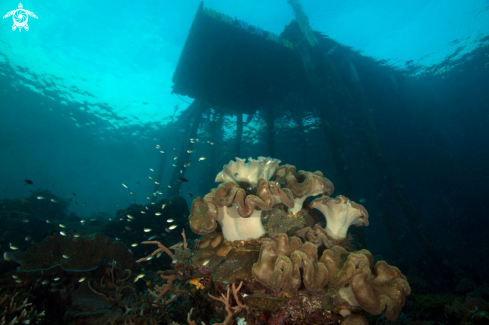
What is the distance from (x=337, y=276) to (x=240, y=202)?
1323 mm

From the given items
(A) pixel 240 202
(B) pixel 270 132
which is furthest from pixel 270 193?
(B) pixel 270 132

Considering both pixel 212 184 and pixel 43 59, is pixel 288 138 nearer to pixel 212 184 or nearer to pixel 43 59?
pixel 212 184

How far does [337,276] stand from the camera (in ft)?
7.32

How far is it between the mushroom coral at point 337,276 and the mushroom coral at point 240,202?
1.83 feet

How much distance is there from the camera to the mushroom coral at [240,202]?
105 inches

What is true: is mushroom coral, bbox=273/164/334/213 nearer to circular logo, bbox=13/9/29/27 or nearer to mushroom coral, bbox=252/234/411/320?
mushroom coral, bbox=252/234/411/320

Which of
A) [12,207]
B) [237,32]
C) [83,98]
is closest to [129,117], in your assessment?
[83,98]

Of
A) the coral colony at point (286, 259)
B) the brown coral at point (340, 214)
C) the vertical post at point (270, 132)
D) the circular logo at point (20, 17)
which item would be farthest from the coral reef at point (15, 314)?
the circular logo at point (20, 17)

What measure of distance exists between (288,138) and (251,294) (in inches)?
823

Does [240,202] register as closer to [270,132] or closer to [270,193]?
[270,193]

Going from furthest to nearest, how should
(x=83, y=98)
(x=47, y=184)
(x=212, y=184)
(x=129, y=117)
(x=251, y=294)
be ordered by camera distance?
(x=47, y=184), (x=129, y=117), (x=83, y=98), (x=212, y=184), (x=251, y=294)

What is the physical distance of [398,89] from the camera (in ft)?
56.7

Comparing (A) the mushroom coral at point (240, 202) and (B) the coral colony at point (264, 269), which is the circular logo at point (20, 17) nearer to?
(B) the coral colony at point (264, 269)

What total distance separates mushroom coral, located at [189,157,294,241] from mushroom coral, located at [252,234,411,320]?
1.83ft
